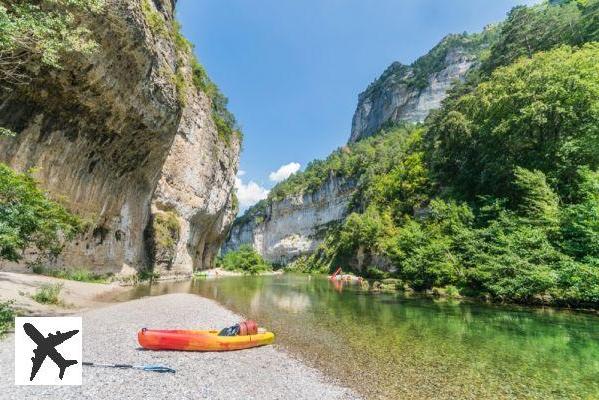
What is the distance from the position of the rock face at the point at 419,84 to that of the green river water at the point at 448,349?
293ft

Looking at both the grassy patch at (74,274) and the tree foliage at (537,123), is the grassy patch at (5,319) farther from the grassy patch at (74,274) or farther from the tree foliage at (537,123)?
the tree foliage at (537,123)

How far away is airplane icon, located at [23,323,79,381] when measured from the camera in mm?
5680

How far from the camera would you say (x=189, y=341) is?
384 inches

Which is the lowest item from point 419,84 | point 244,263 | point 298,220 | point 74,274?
point 74,274

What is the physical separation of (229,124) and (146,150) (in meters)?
34.0

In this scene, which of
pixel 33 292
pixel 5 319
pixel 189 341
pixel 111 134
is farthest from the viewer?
pixel 111 134

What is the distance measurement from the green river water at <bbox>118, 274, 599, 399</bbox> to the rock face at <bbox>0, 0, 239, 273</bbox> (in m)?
15.7

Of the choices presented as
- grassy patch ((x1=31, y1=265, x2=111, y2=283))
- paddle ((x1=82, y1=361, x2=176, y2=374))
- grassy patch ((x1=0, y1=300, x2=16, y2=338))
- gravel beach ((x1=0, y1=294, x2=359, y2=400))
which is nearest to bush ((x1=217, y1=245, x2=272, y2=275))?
grassy patch ((x1=31, y1=265, x2=111, y2=283))

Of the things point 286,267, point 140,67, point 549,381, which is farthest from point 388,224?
point 286,267

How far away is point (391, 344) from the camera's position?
1184 centimetres

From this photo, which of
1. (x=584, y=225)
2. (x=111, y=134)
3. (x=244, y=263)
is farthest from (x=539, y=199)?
(x=244, y=263)

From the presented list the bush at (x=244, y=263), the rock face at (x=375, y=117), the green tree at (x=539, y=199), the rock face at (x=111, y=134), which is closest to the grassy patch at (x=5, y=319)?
the rock face at (x=111, y=134)

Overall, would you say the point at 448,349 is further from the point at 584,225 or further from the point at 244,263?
the point at 244,263

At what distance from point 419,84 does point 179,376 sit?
393 feet
